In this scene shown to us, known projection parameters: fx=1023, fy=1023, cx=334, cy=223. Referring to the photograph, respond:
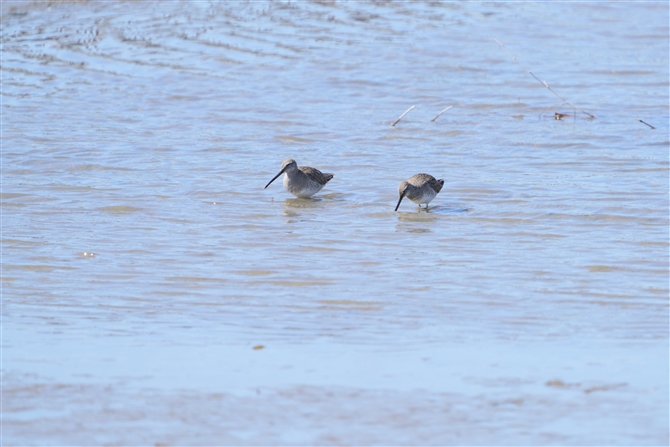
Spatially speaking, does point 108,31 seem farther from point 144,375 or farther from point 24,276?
point 144,375

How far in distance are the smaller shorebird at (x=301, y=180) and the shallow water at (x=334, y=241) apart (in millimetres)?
192

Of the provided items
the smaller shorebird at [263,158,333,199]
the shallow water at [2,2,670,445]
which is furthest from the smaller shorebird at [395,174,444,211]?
the smaller shorebird at [263,158,333,199]

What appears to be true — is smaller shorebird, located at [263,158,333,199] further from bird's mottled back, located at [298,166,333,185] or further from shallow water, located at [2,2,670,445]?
shallow water, located at [2,2,670,445]

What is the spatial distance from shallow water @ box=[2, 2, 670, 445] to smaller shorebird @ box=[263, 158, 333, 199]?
0.63 feet

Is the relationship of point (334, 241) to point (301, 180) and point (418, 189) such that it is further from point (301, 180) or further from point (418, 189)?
point (301, 180)

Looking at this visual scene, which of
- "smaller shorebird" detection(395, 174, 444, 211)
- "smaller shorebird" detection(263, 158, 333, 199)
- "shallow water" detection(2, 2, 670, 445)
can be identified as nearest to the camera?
"shallow water" detection(2, 2, 670, 445)

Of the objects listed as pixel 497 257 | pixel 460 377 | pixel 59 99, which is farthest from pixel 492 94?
pixel 460 377

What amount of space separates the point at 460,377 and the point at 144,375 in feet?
5.59

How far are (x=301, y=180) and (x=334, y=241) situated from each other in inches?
73.8

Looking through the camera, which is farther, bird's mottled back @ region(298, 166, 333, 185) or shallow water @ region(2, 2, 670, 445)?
bird's mottled back @ region(298, 166, 333, 185)

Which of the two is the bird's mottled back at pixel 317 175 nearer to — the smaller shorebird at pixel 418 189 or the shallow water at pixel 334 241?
the shallow water at pixel 334 241

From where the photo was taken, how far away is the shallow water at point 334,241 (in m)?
5.15

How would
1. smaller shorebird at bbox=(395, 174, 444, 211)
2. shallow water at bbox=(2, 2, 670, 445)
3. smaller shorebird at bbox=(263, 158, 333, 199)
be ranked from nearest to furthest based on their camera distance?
shallow water at bbox=(2, 2, 670, 445) → smaller shorebird at bbox=(395, 174, 444, 211) → smaller shorebird at bbox=(263, 158, 333, 199)

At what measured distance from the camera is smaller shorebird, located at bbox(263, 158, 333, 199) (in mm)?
10547
